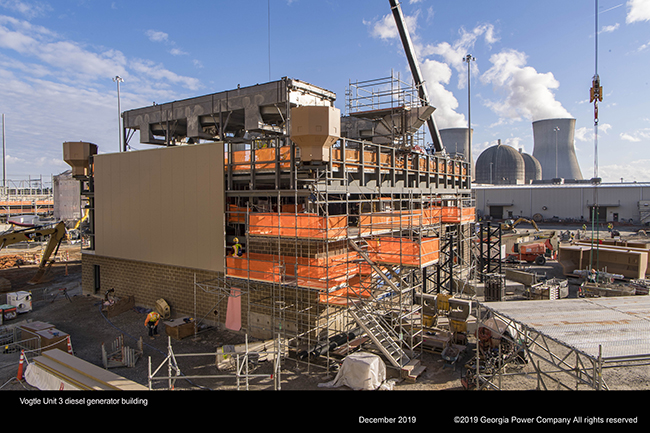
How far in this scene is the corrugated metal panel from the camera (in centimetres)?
758

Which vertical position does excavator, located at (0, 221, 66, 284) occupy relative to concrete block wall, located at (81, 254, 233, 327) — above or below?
above

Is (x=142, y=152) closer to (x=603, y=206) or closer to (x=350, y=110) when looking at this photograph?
(x=350, y=110)

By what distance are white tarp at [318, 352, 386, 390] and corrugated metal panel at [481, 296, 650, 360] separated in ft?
11.5

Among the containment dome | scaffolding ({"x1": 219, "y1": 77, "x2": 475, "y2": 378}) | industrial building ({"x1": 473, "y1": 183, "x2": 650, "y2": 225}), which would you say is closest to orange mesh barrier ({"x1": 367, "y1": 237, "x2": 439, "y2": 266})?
scaffolding ({"x1": 219, "y1": 77, "x2": 475, "y2": 378})

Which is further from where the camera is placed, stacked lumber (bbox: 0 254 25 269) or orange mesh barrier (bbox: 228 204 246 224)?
stacked lumber (bbox: 0 254 25 269)

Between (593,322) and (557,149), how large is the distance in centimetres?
10350

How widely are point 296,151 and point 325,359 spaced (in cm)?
789

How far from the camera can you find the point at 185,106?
20688mm

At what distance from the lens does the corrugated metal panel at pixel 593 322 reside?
7.58m

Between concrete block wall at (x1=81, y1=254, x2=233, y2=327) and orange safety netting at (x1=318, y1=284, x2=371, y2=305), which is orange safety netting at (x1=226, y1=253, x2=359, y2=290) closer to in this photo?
orange safety netting at (x1=318, y1=284, x2=371, y2=305)

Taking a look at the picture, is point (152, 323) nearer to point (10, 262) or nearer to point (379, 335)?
point (379, 335)
